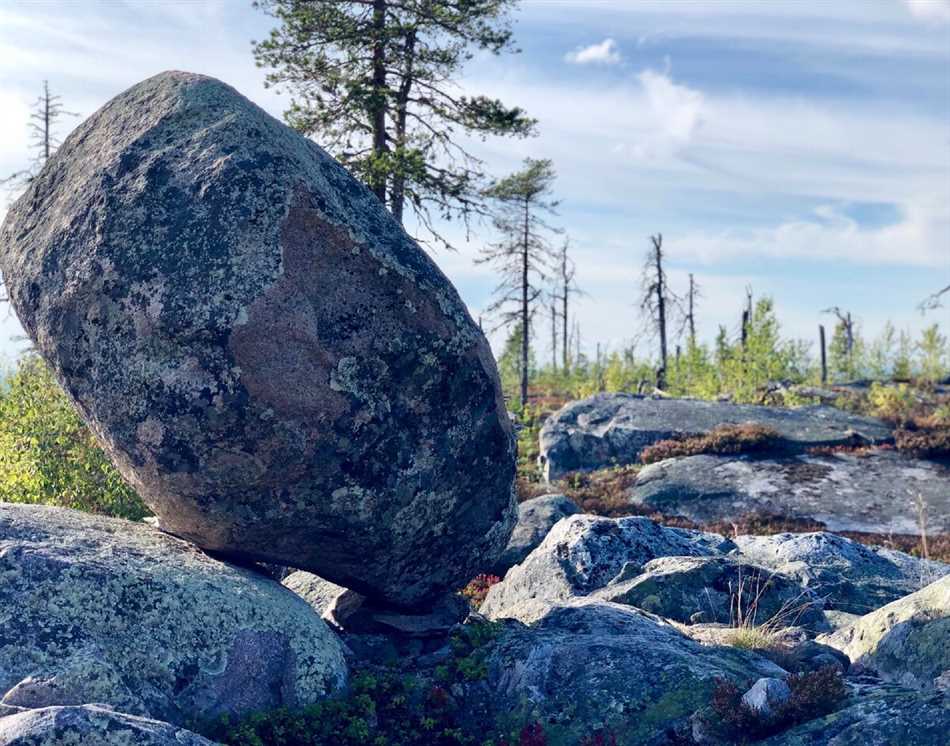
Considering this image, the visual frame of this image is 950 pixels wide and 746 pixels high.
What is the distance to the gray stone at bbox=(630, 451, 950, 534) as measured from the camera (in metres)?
20.5

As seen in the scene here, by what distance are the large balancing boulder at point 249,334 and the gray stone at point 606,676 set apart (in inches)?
54.9

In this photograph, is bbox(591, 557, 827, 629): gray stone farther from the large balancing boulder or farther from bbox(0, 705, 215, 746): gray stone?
bbox(0, 705, 215, 746): gray stone

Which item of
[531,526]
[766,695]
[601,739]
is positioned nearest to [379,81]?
[531,526]

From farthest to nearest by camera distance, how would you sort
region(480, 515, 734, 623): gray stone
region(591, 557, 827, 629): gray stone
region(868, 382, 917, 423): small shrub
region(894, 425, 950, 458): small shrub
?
region(868, 382, 917, 423): small shrub, region(894, 425, 950, 458): small shrub, region(480, 515, 734, 623): gray stone, region(591, 557, 827, 629): gray stone

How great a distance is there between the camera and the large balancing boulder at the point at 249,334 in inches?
283

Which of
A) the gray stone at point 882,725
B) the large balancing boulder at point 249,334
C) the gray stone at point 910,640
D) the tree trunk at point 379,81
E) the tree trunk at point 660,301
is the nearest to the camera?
the gray stone at point 882,725

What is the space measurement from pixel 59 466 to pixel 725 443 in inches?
656

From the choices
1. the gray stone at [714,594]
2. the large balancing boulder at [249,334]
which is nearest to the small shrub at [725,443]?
the gray stone at [714,594]

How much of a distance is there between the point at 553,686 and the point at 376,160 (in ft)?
52.5

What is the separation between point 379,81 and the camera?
75.7 feet

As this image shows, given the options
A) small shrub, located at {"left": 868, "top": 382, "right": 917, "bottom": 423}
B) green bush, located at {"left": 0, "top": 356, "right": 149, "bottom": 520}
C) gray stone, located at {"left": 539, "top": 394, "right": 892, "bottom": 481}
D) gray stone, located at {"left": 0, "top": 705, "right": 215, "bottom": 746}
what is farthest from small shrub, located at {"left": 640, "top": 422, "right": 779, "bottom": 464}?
gray stone, located at {"left": 0, "top": 705, "right": 215, "bottom": 746}

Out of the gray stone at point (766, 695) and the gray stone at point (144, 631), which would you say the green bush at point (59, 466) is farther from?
the gray stone at point (766, 695)

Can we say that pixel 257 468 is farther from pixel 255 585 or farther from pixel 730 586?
pixel 730 586

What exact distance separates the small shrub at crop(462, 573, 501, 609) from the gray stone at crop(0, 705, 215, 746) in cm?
758
